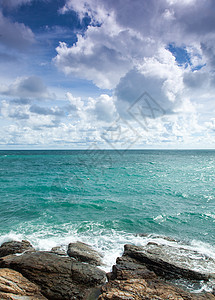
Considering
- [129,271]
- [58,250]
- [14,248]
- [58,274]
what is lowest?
[58,250]

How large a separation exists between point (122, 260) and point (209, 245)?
695 centimetres

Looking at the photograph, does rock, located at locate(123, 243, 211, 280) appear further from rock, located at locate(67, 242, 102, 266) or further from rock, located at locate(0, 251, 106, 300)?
rock, located at locate(0, 251, 106, 300)

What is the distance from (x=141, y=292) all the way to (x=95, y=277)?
2.39 m

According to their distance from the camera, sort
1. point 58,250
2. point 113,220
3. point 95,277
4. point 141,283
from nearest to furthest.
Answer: point 141,283, point 95,277, point 58,250, point 113,220

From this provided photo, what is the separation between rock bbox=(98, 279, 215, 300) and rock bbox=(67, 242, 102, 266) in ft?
9.65

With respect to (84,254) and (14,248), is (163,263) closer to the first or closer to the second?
(84,254)

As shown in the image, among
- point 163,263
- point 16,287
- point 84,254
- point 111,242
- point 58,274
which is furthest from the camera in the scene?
point 111,242

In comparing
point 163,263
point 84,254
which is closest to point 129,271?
point 163,263

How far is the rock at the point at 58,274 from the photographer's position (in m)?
7.40

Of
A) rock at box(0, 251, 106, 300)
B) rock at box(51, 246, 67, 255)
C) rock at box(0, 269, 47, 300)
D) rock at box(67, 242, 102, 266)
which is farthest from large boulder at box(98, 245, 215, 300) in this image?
rock at box(51, 246, 67, 255)

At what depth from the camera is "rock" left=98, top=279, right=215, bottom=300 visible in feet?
21.2

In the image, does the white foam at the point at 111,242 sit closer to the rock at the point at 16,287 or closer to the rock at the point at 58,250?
the rock at the point at 58,250

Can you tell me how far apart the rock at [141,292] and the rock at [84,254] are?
294cm

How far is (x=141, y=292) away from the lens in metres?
6.70
